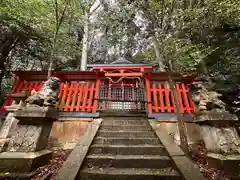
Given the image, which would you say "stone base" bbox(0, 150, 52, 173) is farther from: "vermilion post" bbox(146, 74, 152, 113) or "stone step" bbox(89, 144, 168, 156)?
"vermilion post" bbox(146, 74, 152, 113)

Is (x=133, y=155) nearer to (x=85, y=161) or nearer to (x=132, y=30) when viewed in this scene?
(x=85, y=161)

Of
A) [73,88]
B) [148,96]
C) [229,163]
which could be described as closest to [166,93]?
[148,96]

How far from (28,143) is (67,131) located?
1855 millimetres

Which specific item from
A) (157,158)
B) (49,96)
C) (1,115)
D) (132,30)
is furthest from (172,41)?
(132,30)

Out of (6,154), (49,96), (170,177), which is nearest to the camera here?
(170,177)

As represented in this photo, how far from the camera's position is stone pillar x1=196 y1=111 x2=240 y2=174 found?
106 inches

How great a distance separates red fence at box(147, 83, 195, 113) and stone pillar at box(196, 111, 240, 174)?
1.77 m

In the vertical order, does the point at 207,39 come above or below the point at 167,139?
above

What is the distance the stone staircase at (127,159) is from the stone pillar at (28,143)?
38.3 inches

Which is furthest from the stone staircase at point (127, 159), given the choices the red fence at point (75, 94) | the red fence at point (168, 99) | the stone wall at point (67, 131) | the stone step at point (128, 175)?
the red fence at point (75, 94)

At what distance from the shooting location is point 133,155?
9.86 feet

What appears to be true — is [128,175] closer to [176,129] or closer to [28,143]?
[28,143]

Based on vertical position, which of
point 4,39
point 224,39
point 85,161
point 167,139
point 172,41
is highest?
point 224,39

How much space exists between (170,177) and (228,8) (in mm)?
6622
